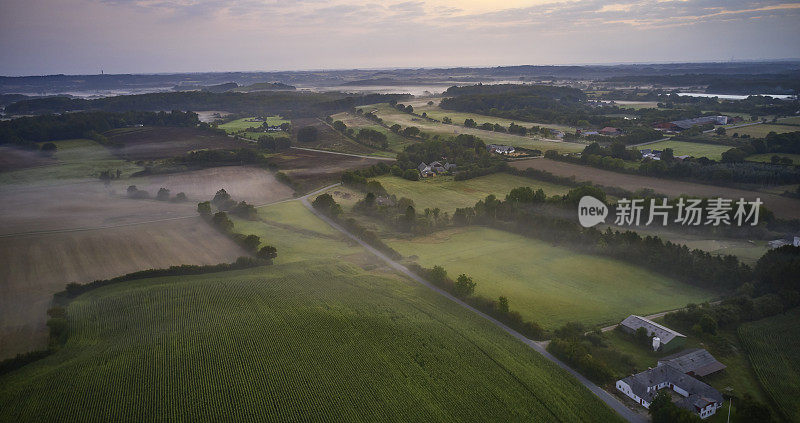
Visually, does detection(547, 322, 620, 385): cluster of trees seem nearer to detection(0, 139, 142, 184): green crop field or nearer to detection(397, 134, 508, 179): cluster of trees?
detection(397, 134, 508, 179): cluster of trees

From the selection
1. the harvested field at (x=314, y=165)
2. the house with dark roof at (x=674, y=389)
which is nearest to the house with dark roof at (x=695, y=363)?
the house with dark roof at (x=674, y=389)

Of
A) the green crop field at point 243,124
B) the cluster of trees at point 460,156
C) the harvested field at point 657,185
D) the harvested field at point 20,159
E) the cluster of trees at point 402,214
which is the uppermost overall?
the green crop field at point 243,124

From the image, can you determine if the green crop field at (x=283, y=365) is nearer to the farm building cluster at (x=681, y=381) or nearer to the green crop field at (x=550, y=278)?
the farm building cluster at (x=681, y=381)

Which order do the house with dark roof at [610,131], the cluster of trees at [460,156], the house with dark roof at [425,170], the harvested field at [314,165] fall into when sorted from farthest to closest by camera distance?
the house with dark roof at [610,131], the house with dark roof at [425,170], the cluster of trees at [460,156], the harvested field at [314,165]

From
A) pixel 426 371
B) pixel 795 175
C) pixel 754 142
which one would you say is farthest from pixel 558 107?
pixel 426 371

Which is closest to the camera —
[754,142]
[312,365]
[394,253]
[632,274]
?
[312,365]

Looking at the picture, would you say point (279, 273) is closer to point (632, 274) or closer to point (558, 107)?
point (632, 274)
